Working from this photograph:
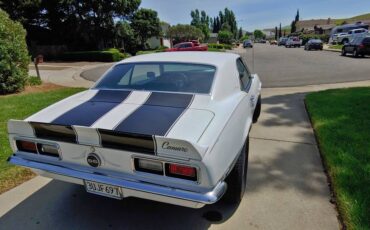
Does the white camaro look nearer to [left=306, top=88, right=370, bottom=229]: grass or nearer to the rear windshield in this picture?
the rear windshield

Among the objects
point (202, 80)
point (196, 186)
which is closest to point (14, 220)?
point (196, 186)

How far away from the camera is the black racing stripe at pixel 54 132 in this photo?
8.04 feet

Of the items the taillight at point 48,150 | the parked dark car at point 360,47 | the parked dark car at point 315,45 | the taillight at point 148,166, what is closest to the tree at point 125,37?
the parked dark car at point 315,45

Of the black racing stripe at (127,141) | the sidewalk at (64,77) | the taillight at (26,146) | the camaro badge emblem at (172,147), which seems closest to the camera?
the camaro badge emblem at (172,147)

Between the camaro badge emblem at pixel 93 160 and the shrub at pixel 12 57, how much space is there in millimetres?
8103

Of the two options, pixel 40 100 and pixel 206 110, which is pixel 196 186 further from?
pixel 40 100

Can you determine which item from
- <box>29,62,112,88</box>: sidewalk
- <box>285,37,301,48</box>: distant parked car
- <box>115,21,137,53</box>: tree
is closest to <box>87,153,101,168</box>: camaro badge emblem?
<box>29,62,112,88</box>: sidewalk

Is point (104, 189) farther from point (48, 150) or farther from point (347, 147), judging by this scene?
point (347, 147)

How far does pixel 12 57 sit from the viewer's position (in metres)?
9.21

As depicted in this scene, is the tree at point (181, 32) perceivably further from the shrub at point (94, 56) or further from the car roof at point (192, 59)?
the car roof at point (192, 59)

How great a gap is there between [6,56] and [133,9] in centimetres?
2511

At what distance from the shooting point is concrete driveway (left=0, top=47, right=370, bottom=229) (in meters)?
2.72

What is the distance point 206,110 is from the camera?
2693mm

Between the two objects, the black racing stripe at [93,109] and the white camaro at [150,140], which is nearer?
the white camaro at [150,140]
